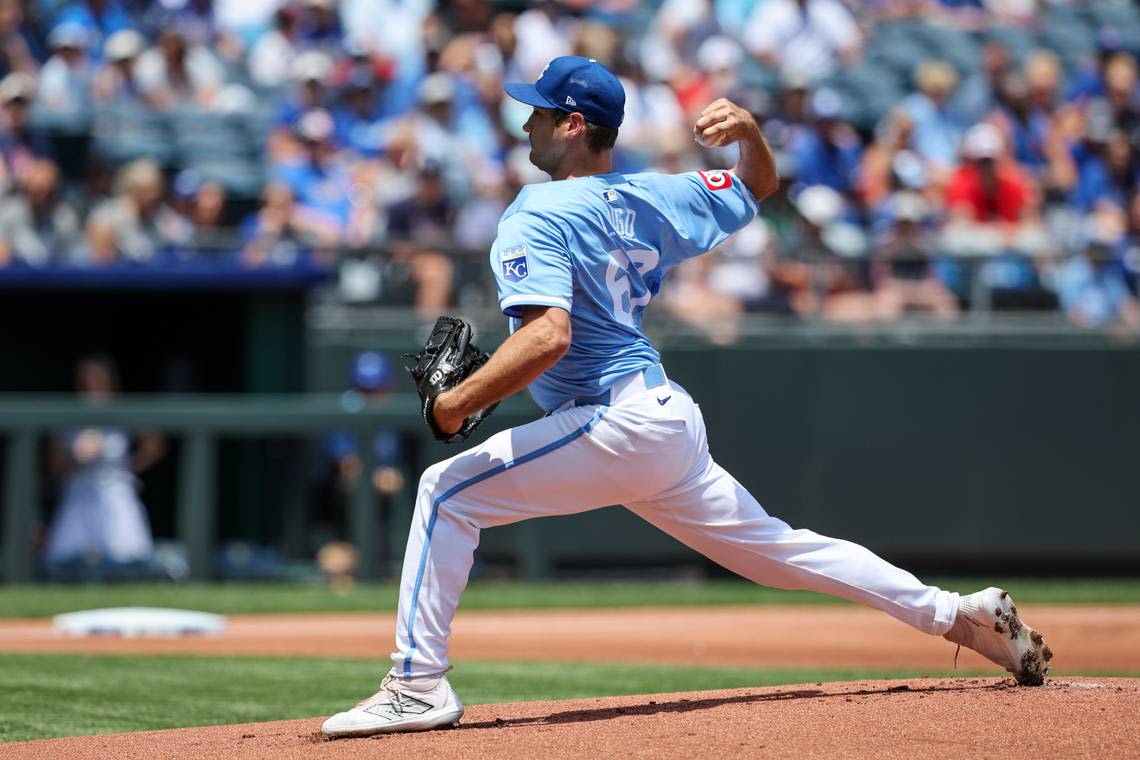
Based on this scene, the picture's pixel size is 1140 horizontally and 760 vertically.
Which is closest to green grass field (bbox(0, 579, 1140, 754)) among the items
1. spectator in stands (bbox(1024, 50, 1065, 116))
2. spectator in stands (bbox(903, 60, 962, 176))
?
spectator in stands (bbox(903, 60, 962, 176))

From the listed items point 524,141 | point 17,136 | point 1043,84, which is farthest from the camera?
point 1043,84

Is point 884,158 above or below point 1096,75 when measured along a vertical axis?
below

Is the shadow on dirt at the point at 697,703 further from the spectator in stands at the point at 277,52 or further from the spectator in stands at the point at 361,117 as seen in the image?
the spectator in stands at the point at 277,52

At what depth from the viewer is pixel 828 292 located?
420 inches

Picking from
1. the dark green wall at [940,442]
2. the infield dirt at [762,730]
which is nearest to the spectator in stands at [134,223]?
the dark green wall at [940,442]

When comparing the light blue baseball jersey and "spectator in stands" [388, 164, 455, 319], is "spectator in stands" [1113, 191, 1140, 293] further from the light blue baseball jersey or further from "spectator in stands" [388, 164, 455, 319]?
the light blue baseball jersey

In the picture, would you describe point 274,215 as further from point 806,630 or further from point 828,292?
point 806,630

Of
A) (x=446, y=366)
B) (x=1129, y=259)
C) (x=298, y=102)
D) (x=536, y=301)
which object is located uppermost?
(x=298, y=102)

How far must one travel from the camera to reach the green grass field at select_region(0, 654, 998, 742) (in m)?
5.28

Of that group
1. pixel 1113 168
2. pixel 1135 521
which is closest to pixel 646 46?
pixel 1113 168

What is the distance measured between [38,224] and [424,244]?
2496 mm

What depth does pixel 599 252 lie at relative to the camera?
14.0 feet

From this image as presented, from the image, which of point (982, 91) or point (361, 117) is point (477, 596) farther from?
point (982, 91)

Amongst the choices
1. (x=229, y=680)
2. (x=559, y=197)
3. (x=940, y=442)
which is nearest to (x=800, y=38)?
(x=940, y=442)
